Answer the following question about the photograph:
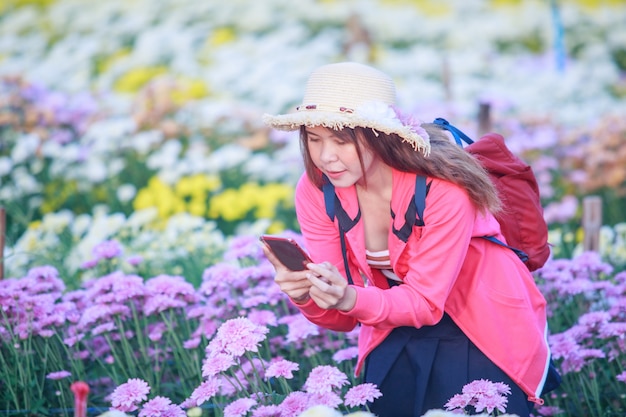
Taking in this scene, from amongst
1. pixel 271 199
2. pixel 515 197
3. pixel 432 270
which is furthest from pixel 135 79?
pixel 432 270

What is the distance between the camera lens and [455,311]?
2.31 metres

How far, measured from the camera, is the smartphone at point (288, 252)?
2020 mm

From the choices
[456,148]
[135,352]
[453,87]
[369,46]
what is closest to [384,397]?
[456,148]

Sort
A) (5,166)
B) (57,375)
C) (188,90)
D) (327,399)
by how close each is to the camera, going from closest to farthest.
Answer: (327,399) → (57,375) → (5,166) → (188,90)

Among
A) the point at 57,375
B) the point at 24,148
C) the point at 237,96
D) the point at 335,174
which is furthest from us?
the point at 237,96

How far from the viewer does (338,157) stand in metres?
2.20

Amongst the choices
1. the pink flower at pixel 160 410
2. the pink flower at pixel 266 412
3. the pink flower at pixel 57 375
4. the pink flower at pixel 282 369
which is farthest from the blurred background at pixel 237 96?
the pink flower at pixel 266 412

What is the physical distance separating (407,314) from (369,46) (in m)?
8.90

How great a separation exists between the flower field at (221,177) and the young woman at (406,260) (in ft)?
0.70

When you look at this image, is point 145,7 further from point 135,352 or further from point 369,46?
point 135,352

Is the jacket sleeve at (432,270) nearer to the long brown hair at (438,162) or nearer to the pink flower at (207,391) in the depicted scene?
the long brown hair at (438,162)

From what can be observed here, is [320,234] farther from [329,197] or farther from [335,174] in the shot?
[335,174]

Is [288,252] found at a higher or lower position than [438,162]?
lower

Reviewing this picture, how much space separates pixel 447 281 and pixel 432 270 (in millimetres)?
51
